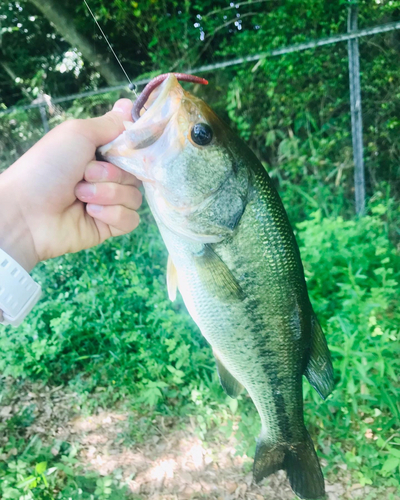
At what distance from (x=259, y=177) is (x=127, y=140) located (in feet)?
1.53

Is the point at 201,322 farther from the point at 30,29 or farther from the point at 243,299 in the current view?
the point at 30,29

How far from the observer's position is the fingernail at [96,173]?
1.52 metres

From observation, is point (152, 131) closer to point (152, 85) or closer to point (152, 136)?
point (152, 136)

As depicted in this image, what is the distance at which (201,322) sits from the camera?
1479mm

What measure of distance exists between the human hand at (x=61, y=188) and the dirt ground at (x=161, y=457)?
1.78 meters

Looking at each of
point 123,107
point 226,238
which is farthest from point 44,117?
point 226,238

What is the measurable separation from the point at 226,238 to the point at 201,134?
367mm

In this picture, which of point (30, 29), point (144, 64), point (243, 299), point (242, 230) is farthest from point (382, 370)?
point (30, 29)

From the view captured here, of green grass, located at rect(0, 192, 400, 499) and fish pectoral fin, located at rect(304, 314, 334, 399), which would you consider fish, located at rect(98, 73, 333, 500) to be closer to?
fish pectoral fin, located at rect(304, 314, 334, 399)

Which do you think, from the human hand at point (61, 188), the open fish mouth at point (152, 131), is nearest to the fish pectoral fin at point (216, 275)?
the open fish mouth at point (152, 131)

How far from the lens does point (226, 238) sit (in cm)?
138

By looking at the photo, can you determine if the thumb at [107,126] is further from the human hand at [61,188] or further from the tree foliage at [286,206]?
the tree foliage at [286,206]

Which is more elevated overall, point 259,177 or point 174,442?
point 259,177

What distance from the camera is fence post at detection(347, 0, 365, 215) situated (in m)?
4.01
